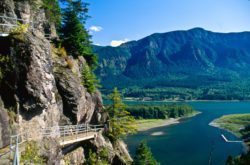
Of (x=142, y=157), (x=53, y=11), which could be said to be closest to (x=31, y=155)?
(x=53, y=11)

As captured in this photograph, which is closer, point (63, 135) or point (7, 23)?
point (7, 23)

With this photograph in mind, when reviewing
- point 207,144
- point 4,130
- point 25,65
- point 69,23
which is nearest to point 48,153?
point 4,130

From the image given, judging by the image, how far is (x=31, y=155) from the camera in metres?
20.8

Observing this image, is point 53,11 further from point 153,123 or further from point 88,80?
point 153,123

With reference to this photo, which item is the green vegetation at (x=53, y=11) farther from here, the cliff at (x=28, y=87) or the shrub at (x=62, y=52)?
the cliff at (x=28, y=87)

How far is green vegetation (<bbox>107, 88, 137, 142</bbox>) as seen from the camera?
44625mm

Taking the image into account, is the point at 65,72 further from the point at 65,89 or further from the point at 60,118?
the point at 60,118

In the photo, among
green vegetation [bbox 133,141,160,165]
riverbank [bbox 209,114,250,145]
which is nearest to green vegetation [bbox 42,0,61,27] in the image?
green vegetation [bbox 133,141,160,165]

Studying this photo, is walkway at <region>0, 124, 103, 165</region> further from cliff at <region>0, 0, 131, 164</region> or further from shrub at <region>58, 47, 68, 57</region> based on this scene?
shrub at <region>58, 47, 68, 57</region>

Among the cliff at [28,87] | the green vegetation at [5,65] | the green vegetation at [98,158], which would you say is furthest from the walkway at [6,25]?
the green vegetation at [98,158]

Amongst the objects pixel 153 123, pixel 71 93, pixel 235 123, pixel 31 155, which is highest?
pixel 71 93

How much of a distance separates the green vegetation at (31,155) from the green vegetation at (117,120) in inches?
867

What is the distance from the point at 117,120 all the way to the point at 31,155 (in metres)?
25.8

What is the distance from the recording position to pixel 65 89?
3522 cm
